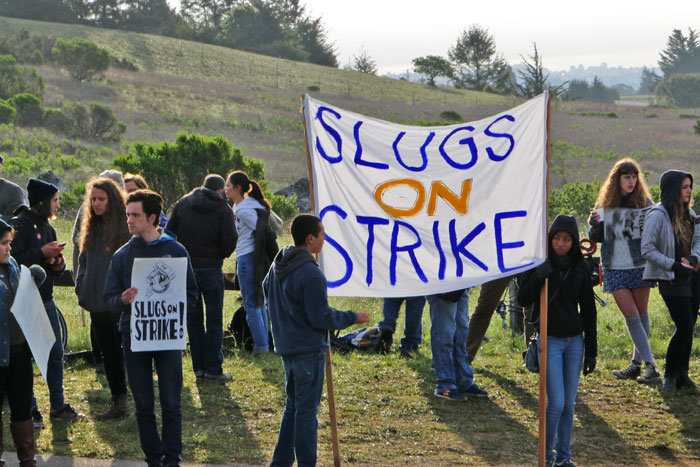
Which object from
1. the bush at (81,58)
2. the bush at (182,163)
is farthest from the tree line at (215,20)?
the bush at (182,163)

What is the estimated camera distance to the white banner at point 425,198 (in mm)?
5844

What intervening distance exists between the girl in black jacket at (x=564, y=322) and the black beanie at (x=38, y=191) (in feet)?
11.7

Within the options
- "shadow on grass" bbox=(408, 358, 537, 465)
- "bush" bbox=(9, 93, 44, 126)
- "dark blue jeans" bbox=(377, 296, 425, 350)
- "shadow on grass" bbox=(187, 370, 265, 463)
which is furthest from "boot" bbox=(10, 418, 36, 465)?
"bush" bbox=(9, 93, 44, 126)

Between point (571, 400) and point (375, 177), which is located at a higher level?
point (375, 177)

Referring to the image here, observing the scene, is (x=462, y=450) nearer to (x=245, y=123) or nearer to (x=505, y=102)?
(x=245, y=123)

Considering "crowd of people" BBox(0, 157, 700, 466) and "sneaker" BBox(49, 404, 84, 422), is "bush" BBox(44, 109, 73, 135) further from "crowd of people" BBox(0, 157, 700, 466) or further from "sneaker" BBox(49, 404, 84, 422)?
"sneaker" BBox(49, 404, 84, 422)

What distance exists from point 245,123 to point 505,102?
95.8 ft

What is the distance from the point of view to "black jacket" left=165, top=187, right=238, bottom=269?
785cm

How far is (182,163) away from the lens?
2439 cm

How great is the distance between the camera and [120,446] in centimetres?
609

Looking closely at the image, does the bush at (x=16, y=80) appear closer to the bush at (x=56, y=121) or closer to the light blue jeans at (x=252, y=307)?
the bush at (x=56, y=121)

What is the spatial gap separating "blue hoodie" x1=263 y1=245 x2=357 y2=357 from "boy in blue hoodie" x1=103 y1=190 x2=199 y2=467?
80 cm

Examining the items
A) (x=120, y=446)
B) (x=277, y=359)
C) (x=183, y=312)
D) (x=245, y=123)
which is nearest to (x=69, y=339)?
(x=277, y=359)

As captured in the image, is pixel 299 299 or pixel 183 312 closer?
pixel 299 299
